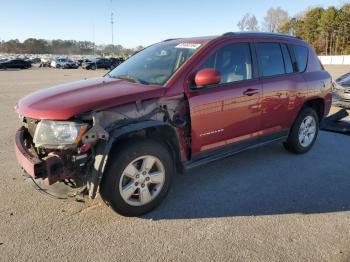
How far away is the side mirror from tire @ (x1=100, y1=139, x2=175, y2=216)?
816 mm

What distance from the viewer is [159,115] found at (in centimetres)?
371

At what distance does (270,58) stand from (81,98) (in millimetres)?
2890

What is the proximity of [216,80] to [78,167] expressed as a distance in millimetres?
1730

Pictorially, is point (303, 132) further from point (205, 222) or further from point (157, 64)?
point (205, 222)

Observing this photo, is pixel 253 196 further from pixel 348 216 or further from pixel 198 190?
pixel 348 216

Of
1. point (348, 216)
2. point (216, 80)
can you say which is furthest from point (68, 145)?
point (348, 216)

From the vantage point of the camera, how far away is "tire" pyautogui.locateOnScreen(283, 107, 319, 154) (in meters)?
5.58

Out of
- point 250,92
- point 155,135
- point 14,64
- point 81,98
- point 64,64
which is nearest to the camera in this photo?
point 81,98

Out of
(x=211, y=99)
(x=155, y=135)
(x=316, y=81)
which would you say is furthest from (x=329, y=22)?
(x=155, y=135)

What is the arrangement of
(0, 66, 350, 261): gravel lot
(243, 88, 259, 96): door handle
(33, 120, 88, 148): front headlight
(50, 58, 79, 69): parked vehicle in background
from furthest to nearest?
1. (50, 58, 79, 69): parked vehicle in background
2. (243, 88, 259, 96): door handle
3. (33, 120, 88, 148): front headlight
4. (0, 66, 350, 261): gravel lot

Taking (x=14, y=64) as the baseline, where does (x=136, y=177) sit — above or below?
below

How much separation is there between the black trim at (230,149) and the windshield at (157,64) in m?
1.01

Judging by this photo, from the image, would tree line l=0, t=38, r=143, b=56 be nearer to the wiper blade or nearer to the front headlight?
the wiper blade

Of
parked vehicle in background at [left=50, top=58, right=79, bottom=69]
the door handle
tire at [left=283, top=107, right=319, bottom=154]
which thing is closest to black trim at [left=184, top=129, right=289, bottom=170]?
tire at [left=283, top=107, right=319, bottom=154]
